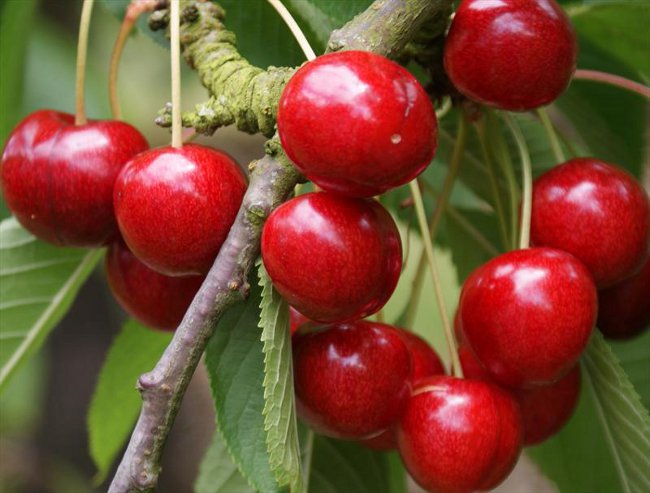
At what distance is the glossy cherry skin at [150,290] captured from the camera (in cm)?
99

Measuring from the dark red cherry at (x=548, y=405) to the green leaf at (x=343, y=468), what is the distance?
186mm

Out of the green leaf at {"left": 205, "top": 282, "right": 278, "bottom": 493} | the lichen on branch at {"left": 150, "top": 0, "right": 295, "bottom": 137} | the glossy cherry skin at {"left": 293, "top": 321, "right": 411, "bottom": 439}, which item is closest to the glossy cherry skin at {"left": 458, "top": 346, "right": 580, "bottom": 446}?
the glossy cherry skin at {"left": 293, "top": 321, "right": 411, "bottom": 439}

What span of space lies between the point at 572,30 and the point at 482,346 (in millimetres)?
321

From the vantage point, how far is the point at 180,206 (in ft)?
2.76

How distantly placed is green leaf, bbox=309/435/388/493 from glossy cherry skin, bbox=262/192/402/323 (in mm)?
345

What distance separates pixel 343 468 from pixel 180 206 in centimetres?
41

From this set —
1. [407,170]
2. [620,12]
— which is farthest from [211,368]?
[620,12]

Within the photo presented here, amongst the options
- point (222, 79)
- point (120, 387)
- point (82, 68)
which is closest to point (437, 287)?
point (222, 79)

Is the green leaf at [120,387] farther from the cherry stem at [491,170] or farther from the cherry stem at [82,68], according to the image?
the cherry stem at [491,170]

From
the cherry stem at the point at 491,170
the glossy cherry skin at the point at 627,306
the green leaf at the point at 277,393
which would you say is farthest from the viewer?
the cherry stem at the point at 491,170

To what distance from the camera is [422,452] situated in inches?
35.0

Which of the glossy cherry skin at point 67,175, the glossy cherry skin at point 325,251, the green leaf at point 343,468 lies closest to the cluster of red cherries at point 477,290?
the glossy cherry skin at point 325,251

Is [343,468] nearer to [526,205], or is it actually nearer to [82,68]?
[526,205]

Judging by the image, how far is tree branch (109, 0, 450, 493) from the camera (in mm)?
756
